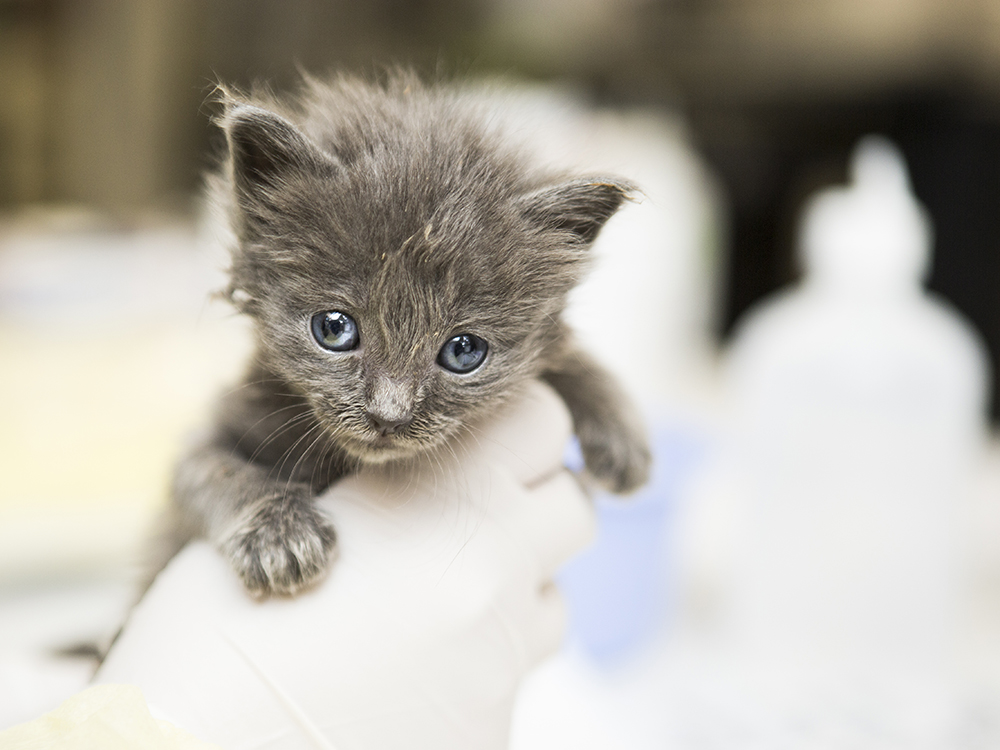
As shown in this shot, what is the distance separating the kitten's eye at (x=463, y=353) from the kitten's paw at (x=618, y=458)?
330 millimetres

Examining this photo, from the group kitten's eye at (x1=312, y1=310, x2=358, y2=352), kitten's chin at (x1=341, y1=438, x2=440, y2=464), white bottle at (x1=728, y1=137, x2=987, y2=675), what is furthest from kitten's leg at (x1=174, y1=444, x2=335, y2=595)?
white bottle at (x1=728, y1=137, x2=987, y2=675)

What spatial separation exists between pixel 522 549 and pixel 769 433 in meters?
1.14

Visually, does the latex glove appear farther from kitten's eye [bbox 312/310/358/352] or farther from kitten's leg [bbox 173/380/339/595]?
kitten's eye [bbox 312/310/358/352]

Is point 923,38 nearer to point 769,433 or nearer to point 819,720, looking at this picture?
point 769,433

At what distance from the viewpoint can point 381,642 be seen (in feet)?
3.32

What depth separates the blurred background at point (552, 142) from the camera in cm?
213

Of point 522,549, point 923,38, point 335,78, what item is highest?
point 923,38

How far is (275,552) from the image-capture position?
981 millimetres

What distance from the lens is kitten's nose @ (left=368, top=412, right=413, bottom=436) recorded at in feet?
2.99

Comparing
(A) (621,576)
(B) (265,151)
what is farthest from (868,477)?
(B) (265,151)

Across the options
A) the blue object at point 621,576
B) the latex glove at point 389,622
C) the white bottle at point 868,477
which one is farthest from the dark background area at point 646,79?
the latex glove at point 389,622

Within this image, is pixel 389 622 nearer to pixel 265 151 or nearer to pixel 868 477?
pixel 265 151

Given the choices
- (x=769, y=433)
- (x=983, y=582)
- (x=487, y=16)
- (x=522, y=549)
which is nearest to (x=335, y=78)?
(x=522, y=549)

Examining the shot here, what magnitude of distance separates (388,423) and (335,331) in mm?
130
